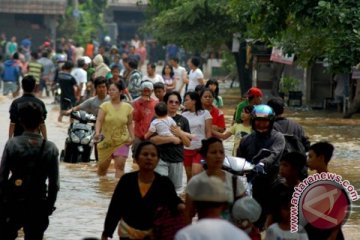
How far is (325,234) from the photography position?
9.55 metres

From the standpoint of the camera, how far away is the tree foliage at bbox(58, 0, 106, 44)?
65.9 metres

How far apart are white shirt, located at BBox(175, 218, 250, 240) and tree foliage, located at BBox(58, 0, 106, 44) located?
2293 inches

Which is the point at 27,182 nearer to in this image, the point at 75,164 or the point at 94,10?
the point at 75,164

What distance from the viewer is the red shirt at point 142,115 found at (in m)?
17.8

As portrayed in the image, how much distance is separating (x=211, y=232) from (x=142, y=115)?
36.7 feet

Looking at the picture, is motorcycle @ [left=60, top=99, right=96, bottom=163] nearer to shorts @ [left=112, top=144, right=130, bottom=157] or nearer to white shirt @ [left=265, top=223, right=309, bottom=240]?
shorts @ [left=112, top=144, right=130, bottom=157]

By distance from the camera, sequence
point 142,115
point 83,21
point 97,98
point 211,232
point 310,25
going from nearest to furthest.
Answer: point 211,232 < point 142,115 < point 97,98 < point 310,25 < point 83,21

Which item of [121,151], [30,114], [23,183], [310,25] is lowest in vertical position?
[121,151]

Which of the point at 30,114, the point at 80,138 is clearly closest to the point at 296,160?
the point at 30,114

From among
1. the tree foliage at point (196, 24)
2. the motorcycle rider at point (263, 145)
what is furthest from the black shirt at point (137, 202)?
the tree foliage at point (196, 24)

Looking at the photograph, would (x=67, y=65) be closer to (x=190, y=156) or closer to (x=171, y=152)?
(x=190, y=156)

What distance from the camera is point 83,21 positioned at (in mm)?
70625

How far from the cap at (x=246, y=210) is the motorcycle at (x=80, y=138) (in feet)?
38.8

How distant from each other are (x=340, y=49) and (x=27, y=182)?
10644 millimetres
